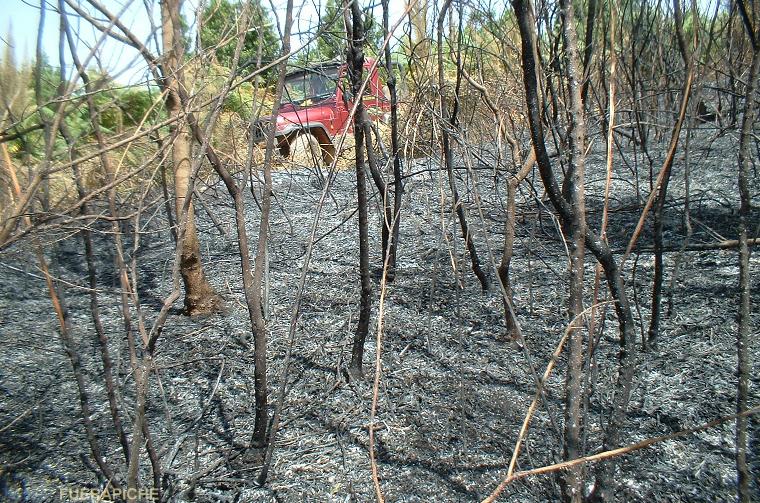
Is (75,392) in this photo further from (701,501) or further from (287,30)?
(701,501)

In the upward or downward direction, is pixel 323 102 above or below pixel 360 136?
above

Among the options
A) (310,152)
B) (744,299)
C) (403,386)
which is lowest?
(403,386)

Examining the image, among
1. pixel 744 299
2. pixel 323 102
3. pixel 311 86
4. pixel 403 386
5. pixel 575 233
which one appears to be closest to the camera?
pixel 575 233

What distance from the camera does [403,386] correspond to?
108 inches

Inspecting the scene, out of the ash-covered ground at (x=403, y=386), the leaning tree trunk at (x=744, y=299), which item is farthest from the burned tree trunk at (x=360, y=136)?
the leaning tree trunk at (x=744, y=299)

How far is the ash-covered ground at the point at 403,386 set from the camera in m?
2.13

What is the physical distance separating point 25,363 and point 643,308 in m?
3.24

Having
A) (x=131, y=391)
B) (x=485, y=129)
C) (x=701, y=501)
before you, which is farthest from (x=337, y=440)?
(x=485, y=129)

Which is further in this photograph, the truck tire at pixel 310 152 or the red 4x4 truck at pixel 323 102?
the truck tire at pixel 310 152

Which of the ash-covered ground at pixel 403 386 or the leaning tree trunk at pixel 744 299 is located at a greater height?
the leaning tree trunk at pixel 744 299

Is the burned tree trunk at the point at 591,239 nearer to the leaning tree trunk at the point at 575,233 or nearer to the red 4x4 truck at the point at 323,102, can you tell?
the leaning tree trunk at the point at 575,233

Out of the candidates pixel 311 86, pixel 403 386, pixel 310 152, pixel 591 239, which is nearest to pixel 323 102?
pixel 311 86

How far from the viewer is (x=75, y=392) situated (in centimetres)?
290

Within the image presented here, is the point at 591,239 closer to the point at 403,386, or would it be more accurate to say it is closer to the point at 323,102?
the point at 403,386
